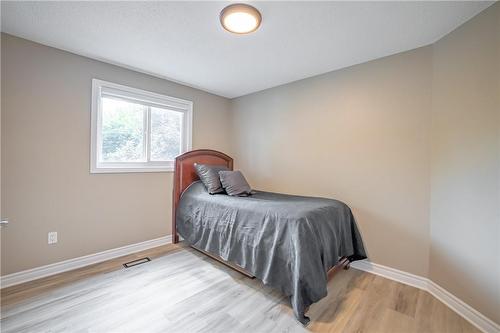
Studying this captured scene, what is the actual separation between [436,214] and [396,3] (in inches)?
69.4

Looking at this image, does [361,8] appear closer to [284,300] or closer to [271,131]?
[271,131]

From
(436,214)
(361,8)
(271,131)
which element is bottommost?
(436,214)

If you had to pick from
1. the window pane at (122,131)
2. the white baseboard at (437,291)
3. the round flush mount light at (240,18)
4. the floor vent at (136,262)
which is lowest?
the floor vent at (136,262)

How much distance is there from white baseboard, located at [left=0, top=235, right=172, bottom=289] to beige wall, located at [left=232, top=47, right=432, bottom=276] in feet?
6.69

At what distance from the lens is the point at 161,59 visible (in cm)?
241

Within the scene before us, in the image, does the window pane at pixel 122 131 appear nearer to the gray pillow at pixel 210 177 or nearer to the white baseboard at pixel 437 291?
the gray pillow at pixel 210 177

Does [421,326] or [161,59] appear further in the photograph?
[161,59]

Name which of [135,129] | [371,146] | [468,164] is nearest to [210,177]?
[135,129]

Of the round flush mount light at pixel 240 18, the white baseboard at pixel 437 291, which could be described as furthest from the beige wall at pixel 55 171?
the white baseboard at pixel 437 291

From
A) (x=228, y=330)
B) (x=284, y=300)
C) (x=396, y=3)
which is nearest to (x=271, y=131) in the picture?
(x=396, y=3)

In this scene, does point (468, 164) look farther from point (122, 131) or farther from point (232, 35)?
point (122, 131)

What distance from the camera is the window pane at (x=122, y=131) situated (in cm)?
258

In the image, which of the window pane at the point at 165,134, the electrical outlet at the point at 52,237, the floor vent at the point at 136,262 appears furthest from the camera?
the window pane at the point at 165,134

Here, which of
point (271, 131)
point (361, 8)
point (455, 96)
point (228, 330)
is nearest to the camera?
point (228, 330)
